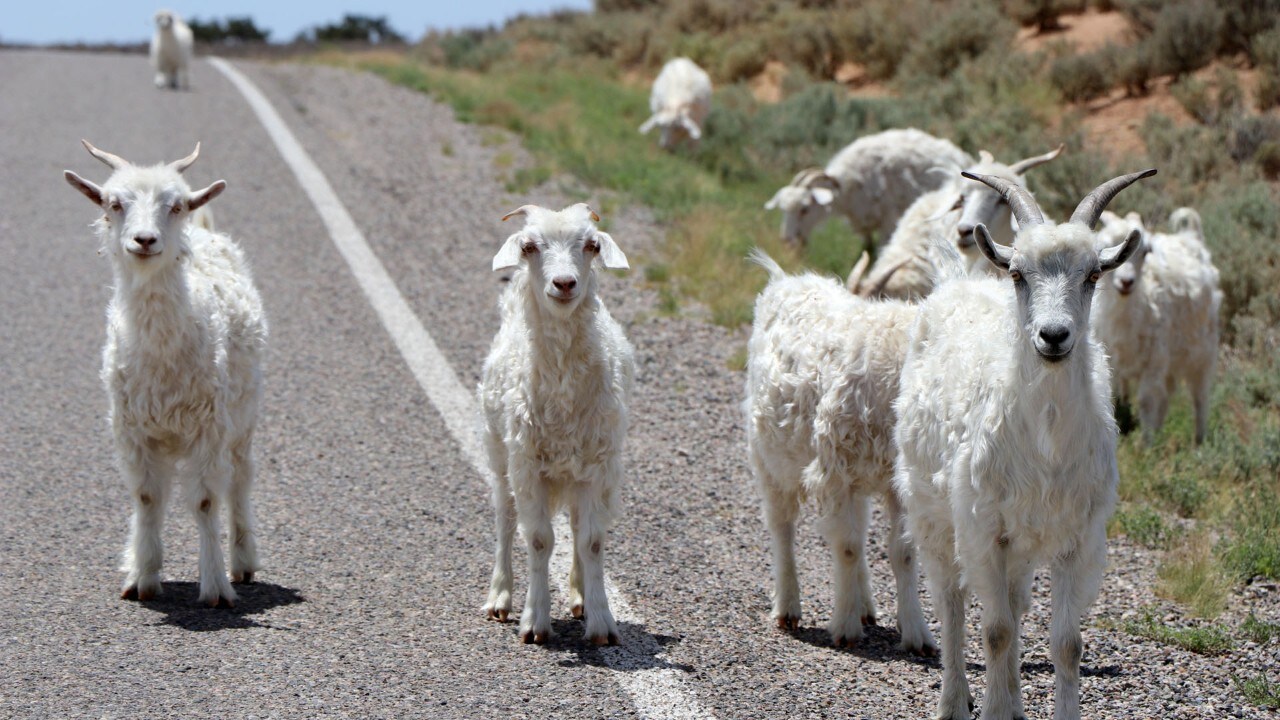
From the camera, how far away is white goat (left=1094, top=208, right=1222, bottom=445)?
1081cm

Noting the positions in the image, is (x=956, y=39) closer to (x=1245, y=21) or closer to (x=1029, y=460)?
(x=1245, y=21)

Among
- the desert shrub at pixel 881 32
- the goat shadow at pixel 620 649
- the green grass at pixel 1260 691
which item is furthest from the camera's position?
the desert shrub at pixel 881 32

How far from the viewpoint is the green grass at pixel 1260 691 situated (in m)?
5.53

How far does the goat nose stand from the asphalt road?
1656 mm

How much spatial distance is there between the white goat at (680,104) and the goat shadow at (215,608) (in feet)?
46.1

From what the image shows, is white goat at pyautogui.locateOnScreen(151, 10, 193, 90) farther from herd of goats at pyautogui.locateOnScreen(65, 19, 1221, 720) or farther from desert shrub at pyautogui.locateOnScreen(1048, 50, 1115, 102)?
herd of goats at pyautogui.locateOnScreen(65, 19, 1221, 720)

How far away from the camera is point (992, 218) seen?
9359 millimetres

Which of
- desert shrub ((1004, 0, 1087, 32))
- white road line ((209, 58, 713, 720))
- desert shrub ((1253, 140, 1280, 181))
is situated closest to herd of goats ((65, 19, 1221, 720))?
white road line ((209, 58, 713, 720))

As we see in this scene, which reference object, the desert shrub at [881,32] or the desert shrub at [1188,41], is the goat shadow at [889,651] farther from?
the desert shrub at [881,32]

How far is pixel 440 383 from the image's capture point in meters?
9.36

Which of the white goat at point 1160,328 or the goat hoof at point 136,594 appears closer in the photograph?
the goat hoof at point 136,594

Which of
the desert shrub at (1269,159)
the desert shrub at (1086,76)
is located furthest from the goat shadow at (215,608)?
the desert shrub at (1086,76)

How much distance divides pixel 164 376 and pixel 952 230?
5.52 m

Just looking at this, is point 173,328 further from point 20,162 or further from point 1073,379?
point 20,162
